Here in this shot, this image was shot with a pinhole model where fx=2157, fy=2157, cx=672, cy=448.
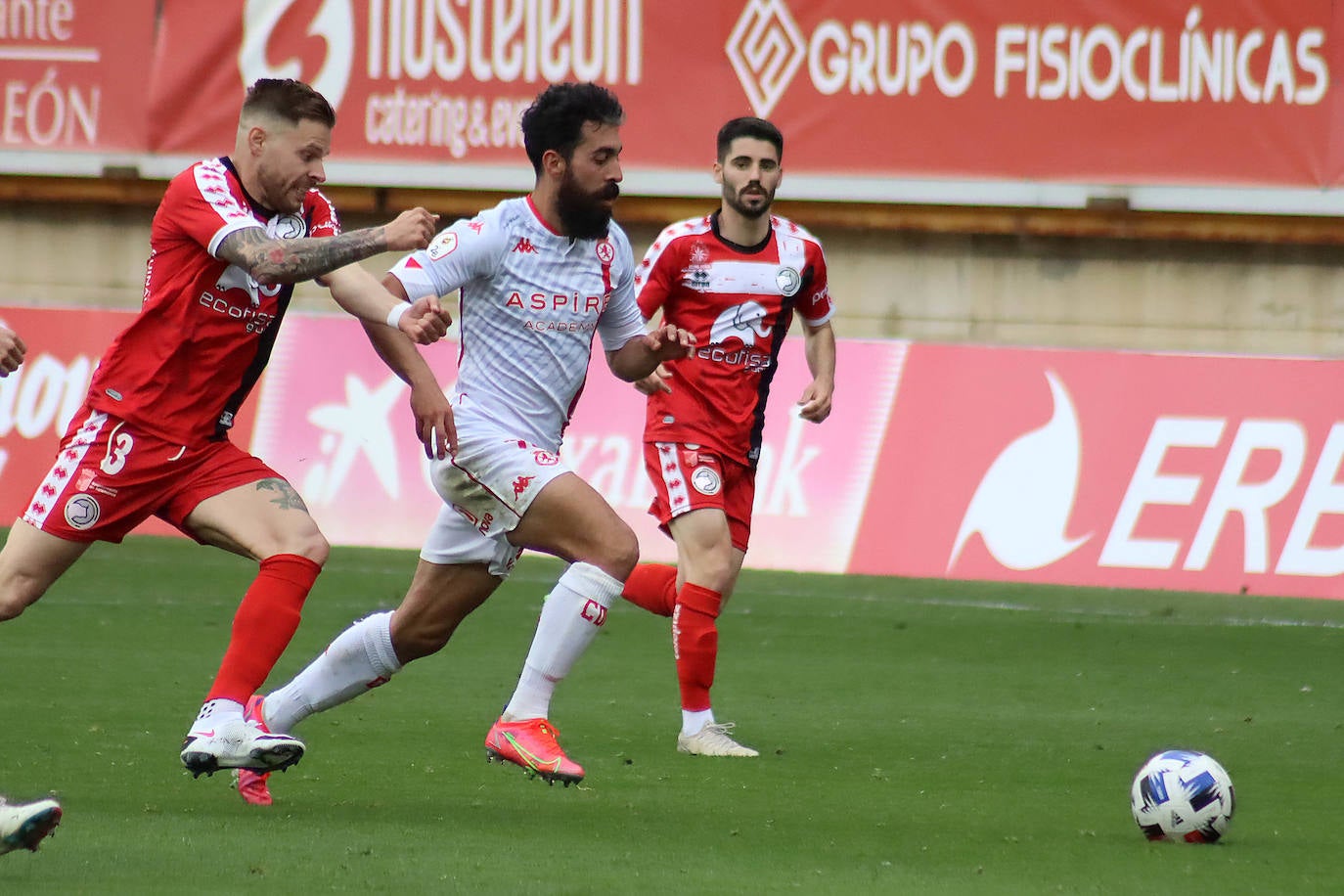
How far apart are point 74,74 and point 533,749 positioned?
12252 millimetres

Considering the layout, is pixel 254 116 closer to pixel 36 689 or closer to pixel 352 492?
pixel 36 689

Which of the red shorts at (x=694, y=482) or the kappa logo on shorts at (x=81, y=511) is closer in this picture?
the kappa logo on shorts at (x=81, y=511)

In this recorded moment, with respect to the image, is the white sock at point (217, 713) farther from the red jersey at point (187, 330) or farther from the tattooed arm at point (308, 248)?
the tattooed arm at point (308, 248)

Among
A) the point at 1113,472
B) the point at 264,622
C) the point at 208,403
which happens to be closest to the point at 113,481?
the point at 208,403

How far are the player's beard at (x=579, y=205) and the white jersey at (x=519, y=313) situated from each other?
0.12ft

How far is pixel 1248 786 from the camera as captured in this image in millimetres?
6328

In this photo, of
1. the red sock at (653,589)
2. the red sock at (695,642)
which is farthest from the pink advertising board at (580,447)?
the red sock at (695,642)

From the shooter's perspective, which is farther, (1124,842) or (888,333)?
(888,333)

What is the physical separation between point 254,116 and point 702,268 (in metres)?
2.33

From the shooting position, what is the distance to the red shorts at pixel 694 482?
731 cm

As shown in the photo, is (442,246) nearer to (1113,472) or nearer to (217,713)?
(217,713)

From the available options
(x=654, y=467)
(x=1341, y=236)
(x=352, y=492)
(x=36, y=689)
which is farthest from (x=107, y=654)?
(x=1341, y=236)

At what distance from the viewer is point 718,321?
24.7ft

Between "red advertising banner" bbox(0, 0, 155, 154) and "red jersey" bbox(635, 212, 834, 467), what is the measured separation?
32.4ft
